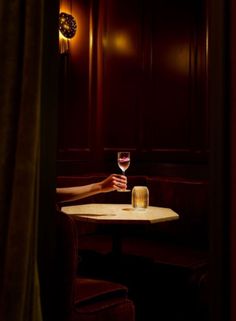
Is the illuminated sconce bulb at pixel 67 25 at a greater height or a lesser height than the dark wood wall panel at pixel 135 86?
greater

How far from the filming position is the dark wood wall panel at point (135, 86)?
451cm

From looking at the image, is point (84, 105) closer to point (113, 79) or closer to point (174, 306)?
point (113, 79)

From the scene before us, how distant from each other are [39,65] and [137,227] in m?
2.98

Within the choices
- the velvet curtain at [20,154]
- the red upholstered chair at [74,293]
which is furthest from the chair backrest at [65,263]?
the velvet curtain at [20,154]

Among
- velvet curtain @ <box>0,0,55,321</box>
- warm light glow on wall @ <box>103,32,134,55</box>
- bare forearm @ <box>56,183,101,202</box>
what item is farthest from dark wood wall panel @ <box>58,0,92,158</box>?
velvet curtain @ <box>0,0,55,321</box>

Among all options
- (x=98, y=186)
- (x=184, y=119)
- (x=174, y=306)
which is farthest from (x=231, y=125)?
(x=184, y=119)

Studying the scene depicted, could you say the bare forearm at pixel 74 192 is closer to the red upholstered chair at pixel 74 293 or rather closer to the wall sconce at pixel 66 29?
the red upholstered chair at pixel 74 293

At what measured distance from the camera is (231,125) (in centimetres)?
150

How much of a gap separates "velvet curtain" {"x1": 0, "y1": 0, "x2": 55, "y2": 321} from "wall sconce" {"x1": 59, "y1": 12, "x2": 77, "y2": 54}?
10.3ft

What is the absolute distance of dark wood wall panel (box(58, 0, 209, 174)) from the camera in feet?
14.8

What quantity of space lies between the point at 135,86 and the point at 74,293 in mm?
3011

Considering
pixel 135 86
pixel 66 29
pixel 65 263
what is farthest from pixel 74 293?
pixel 66 29

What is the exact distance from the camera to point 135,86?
4988 millimetres

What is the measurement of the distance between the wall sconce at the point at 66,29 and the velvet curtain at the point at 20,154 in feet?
10.3
